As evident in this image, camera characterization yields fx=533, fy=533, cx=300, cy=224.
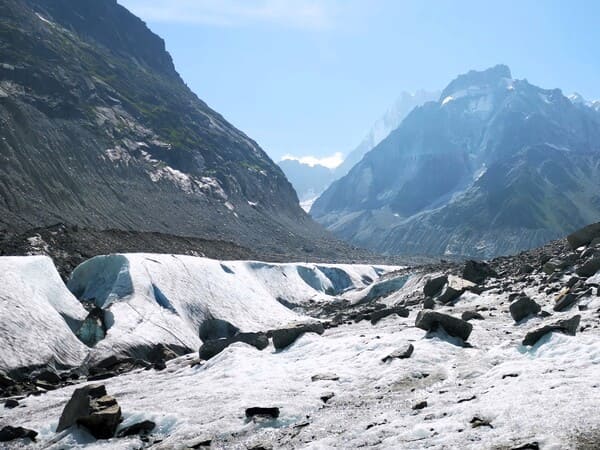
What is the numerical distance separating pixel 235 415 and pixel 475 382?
699 cm

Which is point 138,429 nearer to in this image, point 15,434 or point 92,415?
point 92,415

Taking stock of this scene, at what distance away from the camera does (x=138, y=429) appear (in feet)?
51.8

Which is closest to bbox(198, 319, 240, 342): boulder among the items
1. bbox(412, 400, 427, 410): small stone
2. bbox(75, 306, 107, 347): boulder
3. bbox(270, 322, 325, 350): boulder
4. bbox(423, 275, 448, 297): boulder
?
bbox(75, 306, 107, 347): boulder

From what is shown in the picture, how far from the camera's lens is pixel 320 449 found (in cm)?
1214

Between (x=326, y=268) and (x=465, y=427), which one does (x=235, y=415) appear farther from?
(x=326, y=268)

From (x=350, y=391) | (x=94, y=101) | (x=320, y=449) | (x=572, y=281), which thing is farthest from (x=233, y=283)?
(x=94, y=101)

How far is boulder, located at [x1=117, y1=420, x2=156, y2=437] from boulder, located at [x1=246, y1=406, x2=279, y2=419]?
310 cm

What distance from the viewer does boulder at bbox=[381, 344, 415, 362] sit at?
19.1 metres

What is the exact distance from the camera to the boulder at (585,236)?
37.9 metres

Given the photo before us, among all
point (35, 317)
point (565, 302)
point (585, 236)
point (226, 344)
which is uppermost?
point (585, 236)

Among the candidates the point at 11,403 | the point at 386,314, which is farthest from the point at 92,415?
the point at 386,314

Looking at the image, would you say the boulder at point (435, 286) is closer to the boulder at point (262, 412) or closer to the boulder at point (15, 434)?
the boulder at point (262, 412)

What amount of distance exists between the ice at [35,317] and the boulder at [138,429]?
14990 millimetres

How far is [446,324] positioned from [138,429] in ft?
41.5
